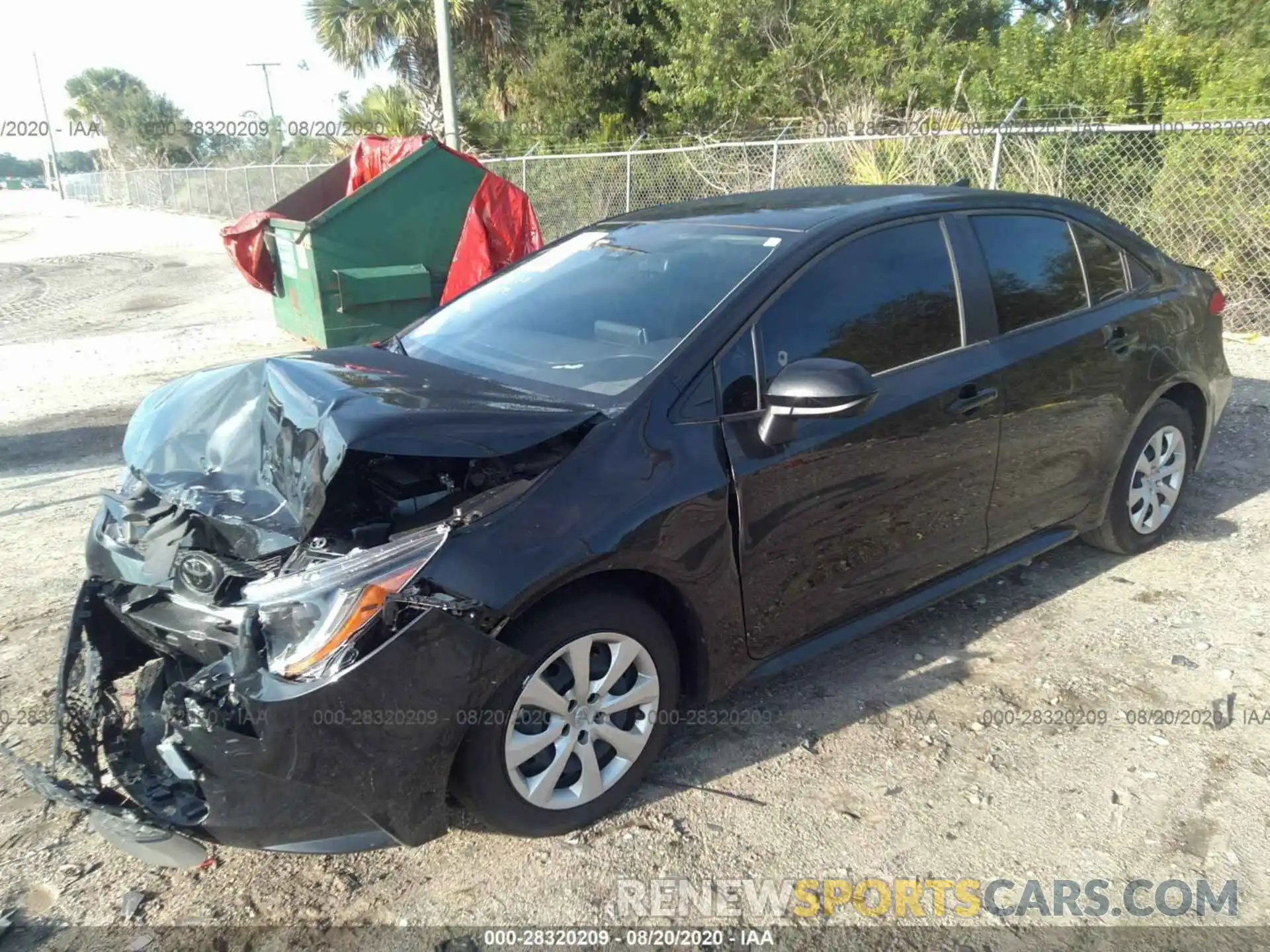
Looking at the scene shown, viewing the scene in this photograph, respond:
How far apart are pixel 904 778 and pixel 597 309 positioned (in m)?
1.87

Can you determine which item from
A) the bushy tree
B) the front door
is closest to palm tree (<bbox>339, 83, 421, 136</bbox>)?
the front door

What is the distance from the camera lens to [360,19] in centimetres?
2153

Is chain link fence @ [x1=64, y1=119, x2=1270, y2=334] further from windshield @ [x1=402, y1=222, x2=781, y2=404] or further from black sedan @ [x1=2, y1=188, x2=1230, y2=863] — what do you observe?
windshield @ [x1=402, y1=222, x2=781, y2=404]

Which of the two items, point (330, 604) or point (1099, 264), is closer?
point (330, 604)

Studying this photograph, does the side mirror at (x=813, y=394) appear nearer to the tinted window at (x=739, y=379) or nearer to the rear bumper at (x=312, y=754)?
the tinted window at (x=739, y=379)

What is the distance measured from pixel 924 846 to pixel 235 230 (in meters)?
8.63

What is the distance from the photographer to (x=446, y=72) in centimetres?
1334

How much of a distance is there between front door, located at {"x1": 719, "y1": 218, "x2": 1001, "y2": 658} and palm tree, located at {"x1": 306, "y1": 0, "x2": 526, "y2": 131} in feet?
62.5

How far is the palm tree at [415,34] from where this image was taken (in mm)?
20188

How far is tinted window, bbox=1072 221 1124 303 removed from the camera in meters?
4.16

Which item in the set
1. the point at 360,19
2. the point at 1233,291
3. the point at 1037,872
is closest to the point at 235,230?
the point at 1037,872

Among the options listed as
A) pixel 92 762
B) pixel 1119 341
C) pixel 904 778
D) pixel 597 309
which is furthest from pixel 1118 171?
pixel 92 762

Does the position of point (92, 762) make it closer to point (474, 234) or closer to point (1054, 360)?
point (1054, 360)

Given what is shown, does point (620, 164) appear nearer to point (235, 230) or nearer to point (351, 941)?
point (235, 230)
